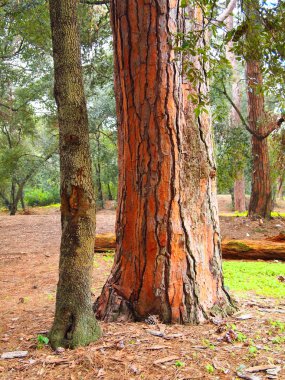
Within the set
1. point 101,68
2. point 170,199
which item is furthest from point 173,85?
point 101,68

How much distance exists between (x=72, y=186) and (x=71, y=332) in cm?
112

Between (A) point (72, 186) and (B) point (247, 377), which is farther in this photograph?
(A) point (72, 186)

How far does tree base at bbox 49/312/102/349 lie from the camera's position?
3.17 m

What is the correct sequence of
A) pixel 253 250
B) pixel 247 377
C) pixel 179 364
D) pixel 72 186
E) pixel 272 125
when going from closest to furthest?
pixel 247 377 < pixel 179 364 < pixel 72 186 < pixel 253 250 < pixel 272 125

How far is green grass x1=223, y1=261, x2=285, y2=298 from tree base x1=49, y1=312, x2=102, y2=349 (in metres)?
2.40

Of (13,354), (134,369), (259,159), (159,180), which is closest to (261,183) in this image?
(259,159)

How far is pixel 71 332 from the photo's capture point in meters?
3.18

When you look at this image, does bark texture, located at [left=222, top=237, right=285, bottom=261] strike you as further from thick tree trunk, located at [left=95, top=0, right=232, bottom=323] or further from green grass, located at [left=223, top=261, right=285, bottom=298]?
thick tree trunk, located at [left=95, top=0, right=232, bottom=323]

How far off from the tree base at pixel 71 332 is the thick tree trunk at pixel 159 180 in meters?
0.61

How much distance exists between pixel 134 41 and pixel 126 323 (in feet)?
8.24

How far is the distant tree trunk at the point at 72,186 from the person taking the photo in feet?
10.2

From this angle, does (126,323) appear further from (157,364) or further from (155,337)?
(157,364)

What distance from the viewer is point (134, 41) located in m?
3.69

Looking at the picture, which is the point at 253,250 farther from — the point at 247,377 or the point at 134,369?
the point at 134,369
